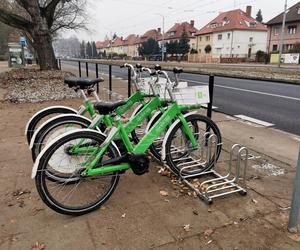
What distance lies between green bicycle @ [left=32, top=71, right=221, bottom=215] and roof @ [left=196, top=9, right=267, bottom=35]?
2435 inches

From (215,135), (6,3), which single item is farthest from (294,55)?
(215,135)

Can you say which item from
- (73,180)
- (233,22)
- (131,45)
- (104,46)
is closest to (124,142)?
(73,180)

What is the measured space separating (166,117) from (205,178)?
89 cm

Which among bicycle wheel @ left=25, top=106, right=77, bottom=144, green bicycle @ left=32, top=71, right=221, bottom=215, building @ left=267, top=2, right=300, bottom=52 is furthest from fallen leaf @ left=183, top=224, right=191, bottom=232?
building @ left=267, top=2, right=300, bottom=52

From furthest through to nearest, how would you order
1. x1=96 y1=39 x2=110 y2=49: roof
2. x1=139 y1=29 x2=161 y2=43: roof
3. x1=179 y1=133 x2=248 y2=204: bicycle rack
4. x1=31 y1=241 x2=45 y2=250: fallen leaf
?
1. x1=96 y1=39 x2=110 y2=49: roof
2. x1=139 y1=29 x2=161 y2=43: roof
3. x1=179 y1=133 x2=248 y2=204: bicycle rack
4. x1=31 y1=241 x2=45 y2=250: fallen leaf

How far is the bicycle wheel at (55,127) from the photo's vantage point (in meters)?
3.31

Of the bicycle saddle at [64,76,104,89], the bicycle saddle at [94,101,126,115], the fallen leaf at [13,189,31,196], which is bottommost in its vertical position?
the fallen leaf at [13,189,31,196]

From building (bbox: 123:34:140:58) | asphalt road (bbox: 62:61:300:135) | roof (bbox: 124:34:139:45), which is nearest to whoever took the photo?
asphalt road (bbox: 62:61:300:135)

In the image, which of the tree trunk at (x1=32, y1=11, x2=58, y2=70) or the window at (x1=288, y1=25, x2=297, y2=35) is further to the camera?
the window at (x1=288, y1=25, x2=297, y2=35)

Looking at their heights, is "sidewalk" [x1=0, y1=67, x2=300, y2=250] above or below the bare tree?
below

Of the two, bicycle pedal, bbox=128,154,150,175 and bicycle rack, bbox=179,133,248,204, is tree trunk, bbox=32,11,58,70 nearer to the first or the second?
bicycle rack, bbox=179,133,248,204

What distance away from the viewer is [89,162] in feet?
9.42

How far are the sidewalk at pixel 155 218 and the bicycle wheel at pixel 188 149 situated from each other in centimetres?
26

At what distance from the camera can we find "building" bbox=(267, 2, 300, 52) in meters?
48.6
